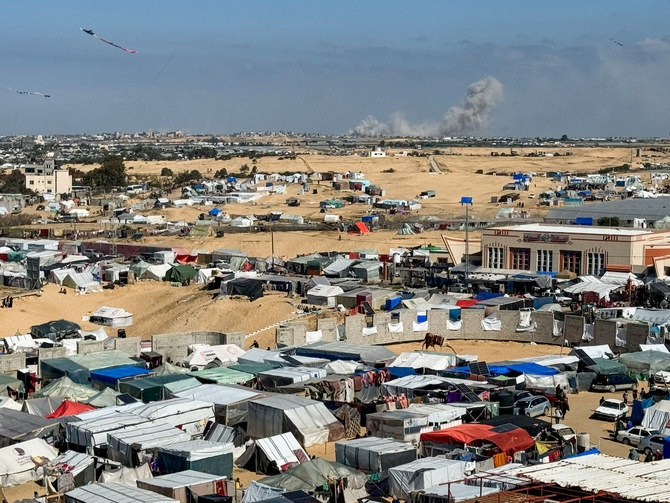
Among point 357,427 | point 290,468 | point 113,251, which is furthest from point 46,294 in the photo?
point 290,468

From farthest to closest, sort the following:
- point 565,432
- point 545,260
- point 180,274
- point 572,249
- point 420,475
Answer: point 180,274, point 545,260, point 572,249, point 565,432, point 420,475

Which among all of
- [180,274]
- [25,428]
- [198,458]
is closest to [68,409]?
[25,428]

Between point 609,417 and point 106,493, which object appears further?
point 609,417

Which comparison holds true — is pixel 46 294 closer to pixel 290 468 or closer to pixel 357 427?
pixel 357 427

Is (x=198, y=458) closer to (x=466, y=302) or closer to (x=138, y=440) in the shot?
(x=138, y=440)

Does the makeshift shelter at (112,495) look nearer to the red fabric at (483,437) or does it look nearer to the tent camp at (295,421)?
the tent camp at (295,421)

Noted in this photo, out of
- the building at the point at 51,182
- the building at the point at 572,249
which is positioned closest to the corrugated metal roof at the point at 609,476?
the building at the point at 572,249

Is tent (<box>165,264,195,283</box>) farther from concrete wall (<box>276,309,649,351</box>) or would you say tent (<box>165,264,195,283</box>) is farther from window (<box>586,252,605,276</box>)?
window (<box>586,252,605,276</box>)
